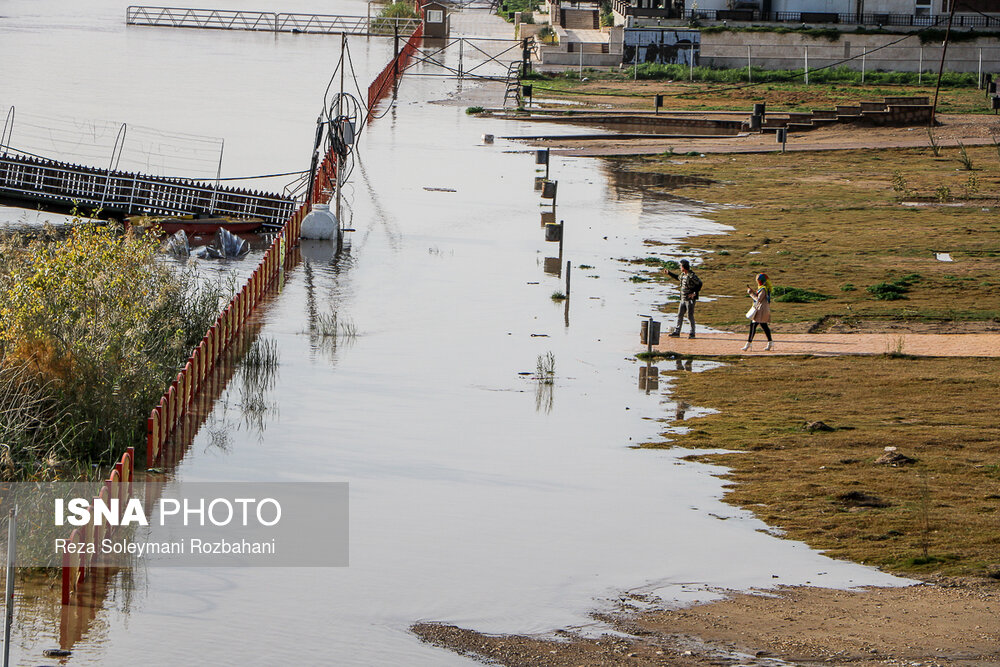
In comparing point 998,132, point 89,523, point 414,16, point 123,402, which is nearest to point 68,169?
point 123,402

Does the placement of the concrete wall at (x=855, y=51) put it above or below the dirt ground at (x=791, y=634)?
above

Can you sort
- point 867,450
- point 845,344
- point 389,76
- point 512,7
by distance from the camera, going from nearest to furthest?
point 867,450, point 845,344, point 389,76, point 512,7

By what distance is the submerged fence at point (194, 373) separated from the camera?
1437cm

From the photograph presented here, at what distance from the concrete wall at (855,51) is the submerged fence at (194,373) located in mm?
47171

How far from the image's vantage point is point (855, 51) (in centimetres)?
8275

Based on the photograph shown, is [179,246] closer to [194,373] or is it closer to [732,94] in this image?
[194,373]

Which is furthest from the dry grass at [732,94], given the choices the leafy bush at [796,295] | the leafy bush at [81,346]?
the leafy bush at [81,346]

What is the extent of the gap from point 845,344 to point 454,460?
1035 cm

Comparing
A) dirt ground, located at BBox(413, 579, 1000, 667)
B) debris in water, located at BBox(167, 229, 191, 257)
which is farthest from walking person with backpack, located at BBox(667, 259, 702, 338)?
debris in water, located at BBox(167, 229, 191, 257)

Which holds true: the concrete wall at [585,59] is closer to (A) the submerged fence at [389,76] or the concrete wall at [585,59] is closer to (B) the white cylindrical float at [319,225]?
(A) the submerged fence at [389,76]

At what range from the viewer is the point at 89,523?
14.4 metres

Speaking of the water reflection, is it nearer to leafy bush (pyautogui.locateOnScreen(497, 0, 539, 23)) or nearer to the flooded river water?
the flooded river water

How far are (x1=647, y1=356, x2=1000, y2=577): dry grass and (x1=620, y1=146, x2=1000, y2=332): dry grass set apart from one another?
4942 millimetres

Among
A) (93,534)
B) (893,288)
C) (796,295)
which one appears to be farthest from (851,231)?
(93,534)
